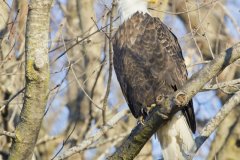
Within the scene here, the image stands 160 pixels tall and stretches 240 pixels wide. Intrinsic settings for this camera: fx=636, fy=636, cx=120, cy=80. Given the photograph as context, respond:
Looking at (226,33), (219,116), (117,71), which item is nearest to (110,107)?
(226,33)

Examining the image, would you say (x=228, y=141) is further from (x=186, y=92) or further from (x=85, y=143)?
(x=186, y=92)

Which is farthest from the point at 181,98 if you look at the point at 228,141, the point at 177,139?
the point at 228,141

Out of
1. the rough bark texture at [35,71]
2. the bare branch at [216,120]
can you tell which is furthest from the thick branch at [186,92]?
the rough bark texture at [35,71]

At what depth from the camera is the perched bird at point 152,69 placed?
5.11 meters

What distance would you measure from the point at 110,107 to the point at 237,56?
16.6 ft

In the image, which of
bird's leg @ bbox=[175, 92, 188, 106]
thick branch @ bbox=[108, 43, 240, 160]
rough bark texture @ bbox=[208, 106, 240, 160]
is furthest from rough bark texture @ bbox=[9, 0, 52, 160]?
rough bark texture @ bbox=[208, 106, 240, 160]

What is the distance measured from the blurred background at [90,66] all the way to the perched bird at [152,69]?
0.18 m

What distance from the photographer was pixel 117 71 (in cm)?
537

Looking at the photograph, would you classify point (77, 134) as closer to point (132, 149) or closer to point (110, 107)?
point (110, 107)

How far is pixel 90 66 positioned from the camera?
6.96 metres

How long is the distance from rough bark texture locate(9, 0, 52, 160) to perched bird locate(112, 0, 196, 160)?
1562mm

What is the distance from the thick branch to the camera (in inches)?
138

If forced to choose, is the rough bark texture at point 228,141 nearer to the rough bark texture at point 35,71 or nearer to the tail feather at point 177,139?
the tail feather at point 177,139

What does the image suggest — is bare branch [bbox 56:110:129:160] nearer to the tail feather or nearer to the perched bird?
the perched bird
